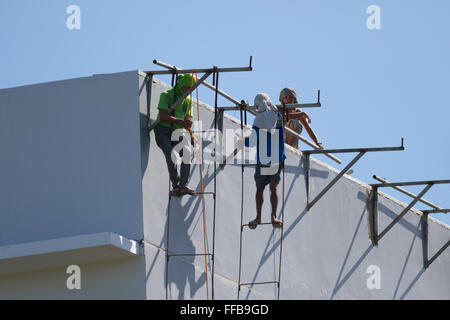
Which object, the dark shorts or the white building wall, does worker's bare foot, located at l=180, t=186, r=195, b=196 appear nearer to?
the white building wall

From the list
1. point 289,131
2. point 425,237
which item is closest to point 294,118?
point 289,131

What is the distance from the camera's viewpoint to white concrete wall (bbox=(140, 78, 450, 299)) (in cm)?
1767

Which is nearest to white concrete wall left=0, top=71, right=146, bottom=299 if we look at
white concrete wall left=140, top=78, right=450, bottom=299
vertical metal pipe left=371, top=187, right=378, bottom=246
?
white concrete wall left=140, top=78, right=450, bottom=299

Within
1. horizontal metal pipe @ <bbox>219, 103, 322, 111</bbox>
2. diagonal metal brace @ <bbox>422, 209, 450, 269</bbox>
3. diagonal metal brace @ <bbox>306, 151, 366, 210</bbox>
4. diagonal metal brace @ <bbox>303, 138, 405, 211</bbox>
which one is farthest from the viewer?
diagonal metal brace @ <bbox>422, 209, 450, 269</bbox>

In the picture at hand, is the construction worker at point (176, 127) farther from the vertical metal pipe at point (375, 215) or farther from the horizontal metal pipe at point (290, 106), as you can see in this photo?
the vertical metal pipe at point (375, 215)

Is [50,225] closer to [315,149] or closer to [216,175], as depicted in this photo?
[216,175]

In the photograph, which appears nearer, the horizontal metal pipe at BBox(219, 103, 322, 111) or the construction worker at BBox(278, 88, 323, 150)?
the horizontal metal pipe at BBox(219, 103, 322, 111)

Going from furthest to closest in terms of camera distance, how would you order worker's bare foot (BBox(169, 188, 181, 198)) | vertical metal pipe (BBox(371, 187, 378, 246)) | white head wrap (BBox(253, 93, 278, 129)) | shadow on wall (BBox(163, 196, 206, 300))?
vertical metal pipe (BBox(371, 187, 378, 246)), white head wrap (BBox(253, 93, 278, 129)), shadow on wall (BBox(163, 196, 206, 300)), worker's bare foot (BBox(169, 188, 181, 198))

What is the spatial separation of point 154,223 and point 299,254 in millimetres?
3992

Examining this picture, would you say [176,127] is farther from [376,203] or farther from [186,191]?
[376,203]

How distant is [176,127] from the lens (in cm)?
1758

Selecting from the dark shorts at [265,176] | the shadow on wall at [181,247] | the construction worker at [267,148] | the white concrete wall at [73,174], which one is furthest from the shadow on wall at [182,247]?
the dark shorts at [265,176]

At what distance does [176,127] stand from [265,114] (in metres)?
1.37
